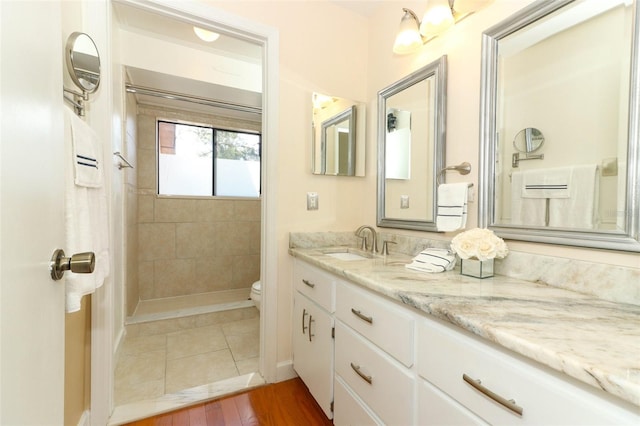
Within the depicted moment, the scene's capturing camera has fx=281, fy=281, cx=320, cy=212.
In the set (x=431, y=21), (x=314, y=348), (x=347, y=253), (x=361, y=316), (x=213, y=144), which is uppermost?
(x=431, y=21)

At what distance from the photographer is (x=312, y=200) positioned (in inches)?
73.4

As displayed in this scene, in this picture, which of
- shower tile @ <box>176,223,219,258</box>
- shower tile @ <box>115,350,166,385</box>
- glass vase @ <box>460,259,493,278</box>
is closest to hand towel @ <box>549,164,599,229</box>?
A: glass vase @ <box>460,259,493,278</box>

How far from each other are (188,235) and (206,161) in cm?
90

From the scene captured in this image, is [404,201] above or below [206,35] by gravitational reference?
below

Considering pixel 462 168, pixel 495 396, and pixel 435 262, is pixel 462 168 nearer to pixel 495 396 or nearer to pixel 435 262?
pixel 435 262

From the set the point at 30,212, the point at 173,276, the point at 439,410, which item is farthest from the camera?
the point at 173,276

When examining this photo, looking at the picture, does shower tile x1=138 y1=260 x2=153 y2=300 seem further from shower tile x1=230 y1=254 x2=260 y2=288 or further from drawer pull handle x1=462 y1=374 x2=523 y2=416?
drawer pull handle x1=462 y1=374 x2=523 y2=416

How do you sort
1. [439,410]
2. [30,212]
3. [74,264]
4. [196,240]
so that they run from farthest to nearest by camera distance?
[196,240] → [439,410] → [74,264] → [30,212]

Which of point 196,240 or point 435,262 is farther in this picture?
point 196,240

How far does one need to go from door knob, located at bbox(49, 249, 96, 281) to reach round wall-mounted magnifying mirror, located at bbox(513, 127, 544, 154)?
1.46 meters

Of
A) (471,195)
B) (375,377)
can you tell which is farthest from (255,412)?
(471,195)

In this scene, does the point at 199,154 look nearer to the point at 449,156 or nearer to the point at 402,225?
the point at 402,225

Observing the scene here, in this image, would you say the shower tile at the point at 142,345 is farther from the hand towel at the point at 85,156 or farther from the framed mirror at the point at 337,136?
the framed mirror at the point at 337,136

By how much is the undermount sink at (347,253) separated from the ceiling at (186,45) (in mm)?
1404
